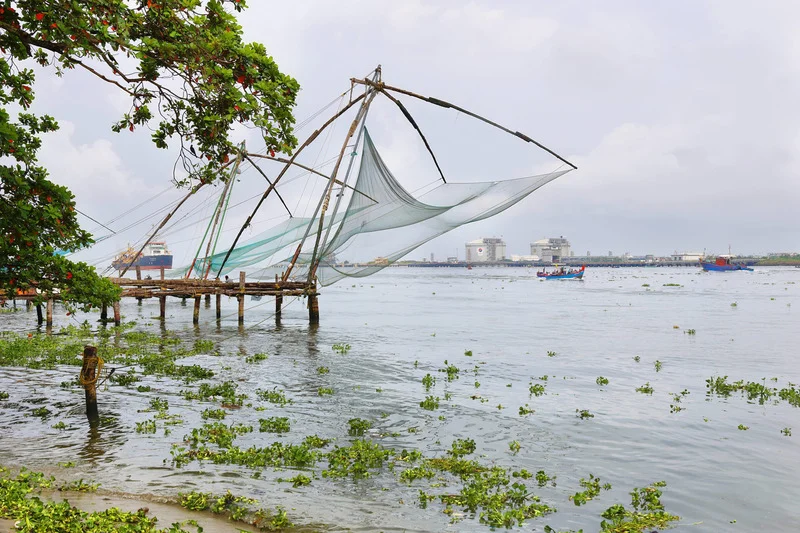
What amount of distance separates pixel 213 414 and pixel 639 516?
667 centimetres

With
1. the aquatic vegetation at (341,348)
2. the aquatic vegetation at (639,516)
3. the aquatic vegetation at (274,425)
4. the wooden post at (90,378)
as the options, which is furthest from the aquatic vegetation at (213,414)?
the aquatic vegetation at (341,348)

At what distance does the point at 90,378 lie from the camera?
8.97m

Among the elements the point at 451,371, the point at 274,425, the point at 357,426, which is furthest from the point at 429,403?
the point at 451,371

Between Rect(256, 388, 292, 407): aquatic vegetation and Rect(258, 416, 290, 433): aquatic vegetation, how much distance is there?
4.98 feet

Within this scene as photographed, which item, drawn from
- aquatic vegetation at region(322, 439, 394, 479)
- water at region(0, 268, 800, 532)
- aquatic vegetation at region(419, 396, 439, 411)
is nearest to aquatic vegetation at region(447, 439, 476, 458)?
water at region(0, 268, 800, 532)

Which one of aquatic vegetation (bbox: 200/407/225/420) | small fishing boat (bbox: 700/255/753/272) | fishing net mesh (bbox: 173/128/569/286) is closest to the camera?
aquatic vegetation (bbox: 200/407/225/420)

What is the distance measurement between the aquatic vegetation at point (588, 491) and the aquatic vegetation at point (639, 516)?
1.02ft

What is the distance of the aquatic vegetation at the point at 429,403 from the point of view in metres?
11.4

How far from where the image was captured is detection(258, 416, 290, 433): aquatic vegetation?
9.38 m

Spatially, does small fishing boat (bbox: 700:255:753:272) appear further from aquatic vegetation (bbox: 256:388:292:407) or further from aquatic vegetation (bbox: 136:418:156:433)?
aquatic vegetation (bbox: 136:418:156:433)

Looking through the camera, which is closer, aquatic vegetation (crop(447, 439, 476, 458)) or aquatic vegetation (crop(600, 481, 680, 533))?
aquatic vegetation (crop(600, 481, 680, 533))

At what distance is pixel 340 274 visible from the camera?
56.9 ft

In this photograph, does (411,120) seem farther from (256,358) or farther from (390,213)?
(256,358)

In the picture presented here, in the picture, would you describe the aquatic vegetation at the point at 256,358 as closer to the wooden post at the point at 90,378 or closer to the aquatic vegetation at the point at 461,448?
the wooden post at the point at 90,378
